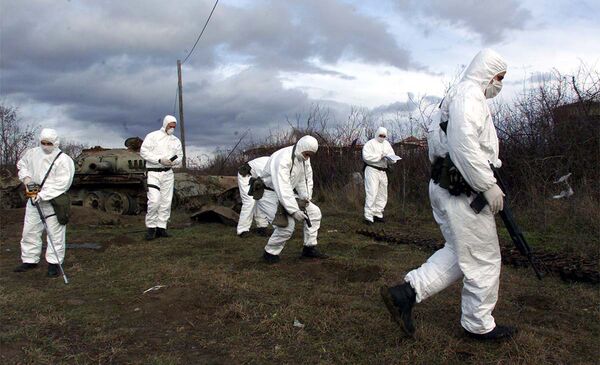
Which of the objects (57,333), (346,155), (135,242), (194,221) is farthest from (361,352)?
(346,155)

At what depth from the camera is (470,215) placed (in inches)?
136

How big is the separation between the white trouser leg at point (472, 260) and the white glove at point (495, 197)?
136 millimetres

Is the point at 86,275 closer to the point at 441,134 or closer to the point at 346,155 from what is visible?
the point at 441,134

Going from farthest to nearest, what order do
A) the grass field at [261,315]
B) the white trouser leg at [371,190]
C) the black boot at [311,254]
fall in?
the white trouser leg at [371,190]
the black boot at [311,254]
the grass field at [261,315]

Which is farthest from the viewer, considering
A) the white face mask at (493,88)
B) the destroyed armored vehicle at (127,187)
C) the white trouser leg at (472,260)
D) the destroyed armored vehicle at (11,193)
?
the destroyed armored vehicle at (11,193)

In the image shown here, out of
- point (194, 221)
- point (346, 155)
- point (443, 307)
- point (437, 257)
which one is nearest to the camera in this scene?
point (437, 257)

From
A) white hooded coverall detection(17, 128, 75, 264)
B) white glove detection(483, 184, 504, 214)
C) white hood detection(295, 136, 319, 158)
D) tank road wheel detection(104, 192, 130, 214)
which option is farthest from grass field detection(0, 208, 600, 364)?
tank road wheel detection(104, 192, 130, 214)

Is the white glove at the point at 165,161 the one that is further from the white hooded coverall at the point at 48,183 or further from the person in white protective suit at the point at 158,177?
the white hooded coverall at the point at 48,183

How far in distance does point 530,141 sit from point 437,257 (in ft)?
26.4

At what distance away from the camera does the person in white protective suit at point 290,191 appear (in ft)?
19.3

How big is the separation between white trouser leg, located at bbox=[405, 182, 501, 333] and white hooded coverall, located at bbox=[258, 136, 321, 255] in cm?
240

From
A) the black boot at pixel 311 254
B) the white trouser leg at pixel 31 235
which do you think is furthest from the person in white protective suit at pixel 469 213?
the white trouser leg at pixel 31 235

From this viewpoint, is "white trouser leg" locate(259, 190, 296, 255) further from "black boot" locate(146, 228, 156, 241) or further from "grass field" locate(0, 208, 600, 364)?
"black boot" locate(146, 228, 156, 241)

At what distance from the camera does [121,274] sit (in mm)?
6238
